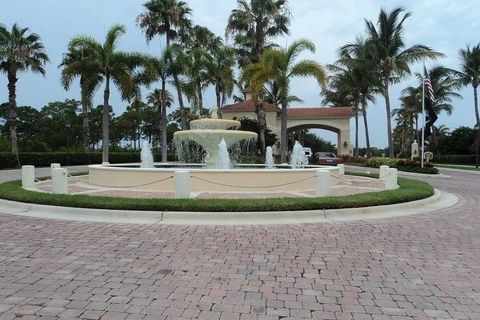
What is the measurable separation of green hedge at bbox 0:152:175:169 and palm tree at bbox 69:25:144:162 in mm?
10199

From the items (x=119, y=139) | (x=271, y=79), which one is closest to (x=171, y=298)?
(x=271, y=79)

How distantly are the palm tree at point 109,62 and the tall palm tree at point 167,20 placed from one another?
6784 mm

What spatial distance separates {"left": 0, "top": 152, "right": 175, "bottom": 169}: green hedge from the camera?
32.5 meters

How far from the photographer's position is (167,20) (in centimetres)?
3609

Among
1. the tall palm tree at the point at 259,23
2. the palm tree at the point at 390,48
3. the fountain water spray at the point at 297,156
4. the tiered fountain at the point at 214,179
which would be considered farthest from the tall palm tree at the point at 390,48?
the tiered fountain at the point at 214,179

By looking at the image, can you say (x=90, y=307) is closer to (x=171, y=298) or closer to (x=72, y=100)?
(x=171, y=298)

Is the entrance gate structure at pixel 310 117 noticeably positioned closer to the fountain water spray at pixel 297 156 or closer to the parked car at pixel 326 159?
the parked car at pixel 326 159

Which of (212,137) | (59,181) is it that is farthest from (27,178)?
(212,137)

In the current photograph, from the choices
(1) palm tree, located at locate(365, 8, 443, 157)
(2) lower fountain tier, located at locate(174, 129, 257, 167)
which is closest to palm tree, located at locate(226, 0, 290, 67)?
(1) palm tree, located at locate(365, 8, 443, 157)

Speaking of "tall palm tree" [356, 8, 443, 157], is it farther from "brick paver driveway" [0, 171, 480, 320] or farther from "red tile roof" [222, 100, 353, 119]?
"brick paver driveway" [0, 171, 480, 320]

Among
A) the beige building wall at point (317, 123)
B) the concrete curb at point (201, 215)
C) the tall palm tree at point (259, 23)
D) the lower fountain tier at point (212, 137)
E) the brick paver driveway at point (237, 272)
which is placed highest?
the tall palm tree at point (259, 23)

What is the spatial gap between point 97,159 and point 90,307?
3692cm

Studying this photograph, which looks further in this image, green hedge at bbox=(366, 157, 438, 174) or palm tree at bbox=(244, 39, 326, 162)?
green hedge at bbox=(366, 157, 438, 174)

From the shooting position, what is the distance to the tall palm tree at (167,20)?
3534cm
